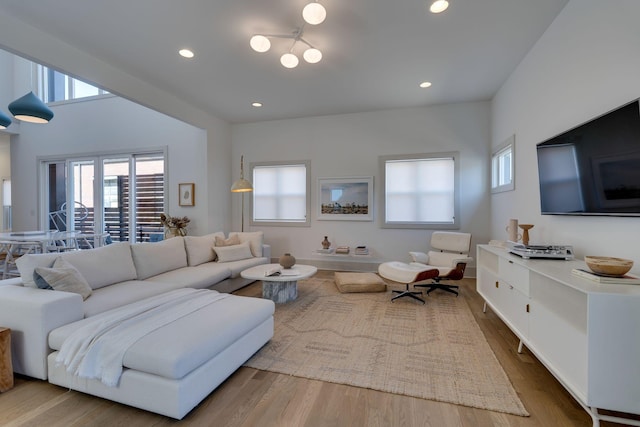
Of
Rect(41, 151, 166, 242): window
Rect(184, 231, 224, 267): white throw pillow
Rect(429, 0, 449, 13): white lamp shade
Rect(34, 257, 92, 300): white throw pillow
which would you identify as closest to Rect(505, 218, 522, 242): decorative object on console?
Rect(429, 0, 449, 13): white lamp shade

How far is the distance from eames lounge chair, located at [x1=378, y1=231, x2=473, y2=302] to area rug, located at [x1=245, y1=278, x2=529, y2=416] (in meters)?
0.33

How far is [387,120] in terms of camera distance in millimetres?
5262

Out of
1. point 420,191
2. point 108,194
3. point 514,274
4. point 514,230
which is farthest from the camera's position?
point 108,194

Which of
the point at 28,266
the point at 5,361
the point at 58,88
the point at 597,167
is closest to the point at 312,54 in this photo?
the point at 597,167

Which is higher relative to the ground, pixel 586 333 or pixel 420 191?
pixel 420 191

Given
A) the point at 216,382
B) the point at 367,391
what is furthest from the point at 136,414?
the point at 367,391

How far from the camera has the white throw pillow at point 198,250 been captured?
4.00m

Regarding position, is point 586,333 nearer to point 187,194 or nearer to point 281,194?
point 281,194

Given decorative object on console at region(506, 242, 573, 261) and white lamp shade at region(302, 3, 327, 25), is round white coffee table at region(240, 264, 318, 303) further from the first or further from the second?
white lamp shade at region(302, 3, 327, 25)

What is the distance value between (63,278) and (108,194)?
191 inches

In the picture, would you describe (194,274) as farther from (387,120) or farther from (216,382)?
(387,120)

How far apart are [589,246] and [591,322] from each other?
3.88 ft

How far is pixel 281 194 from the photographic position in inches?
232

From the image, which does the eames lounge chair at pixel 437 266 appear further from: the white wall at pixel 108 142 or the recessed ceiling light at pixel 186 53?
the white wall at pixel 108 142
